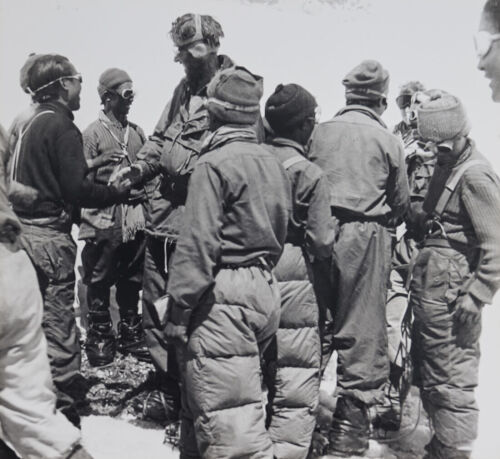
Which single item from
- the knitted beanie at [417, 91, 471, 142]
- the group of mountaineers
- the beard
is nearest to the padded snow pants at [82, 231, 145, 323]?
the group of mountaineers

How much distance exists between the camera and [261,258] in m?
3.11

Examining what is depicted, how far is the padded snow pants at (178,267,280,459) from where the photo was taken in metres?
2.95

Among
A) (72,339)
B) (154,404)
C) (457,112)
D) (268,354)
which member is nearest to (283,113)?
(457,112)

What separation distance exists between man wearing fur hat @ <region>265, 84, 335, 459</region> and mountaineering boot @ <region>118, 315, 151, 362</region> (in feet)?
7.25

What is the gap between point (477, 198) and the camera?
11.5 feet

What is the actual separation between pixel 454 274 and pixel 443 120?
0.86m

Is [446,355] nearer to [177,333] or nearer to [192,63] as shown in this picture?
[177,333]

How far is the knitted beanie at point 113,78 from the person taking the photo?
571cm

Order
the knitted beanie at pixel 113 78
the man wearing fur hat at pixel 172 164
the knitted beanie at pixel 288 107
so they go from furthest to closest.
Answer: the knitted beanie at pixel 113 78, the man wearing fur hat at pixel 172 164, the knitted beanie at pixel 288 107

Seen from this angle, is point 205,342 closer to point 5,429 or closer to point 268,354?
point 268,354

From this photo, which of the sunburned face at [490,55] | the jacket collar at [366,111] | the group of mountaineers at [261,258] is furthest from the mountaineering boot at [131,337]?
the sunburned face at [490,55]

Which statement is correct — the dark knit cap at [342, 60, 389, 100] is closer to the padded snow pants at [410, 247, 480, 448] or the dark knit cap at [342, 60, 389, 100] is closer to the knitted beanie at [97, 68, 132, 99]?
the padded snow pants at [410, 247, 480, 448]

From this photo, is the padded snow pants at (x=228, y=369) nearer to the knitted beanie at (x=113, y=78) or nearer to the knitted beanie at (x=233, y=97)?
the knitted beanie at (x=233, y=97)

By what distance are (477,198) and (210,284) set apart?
1576 millimetres
